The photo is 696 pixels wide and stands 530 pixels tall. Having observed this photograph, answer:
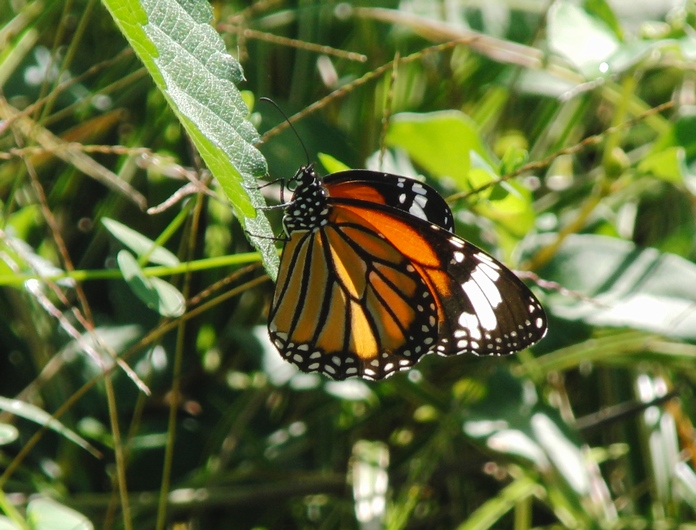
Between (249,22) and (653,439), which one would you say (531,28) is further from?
(653,439)

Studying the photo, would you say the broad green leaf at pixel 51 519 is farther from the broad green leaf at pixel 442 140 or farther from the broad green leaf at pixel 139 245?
the broad green leaf at pixel 442 140

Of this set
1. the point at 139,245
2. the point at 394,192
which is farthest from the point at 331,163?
the point at 139,245

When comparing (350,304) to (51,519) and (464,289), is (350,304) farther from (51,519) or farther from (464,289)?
(51,519)

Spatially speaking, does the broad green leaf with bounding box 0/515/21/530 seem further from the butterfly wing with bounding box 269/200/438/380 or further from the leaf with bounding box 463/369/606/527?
the leaf with bounding box 463/369/606/527

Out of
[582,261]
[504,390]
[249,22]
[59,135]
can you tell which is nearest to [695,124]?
[582,261]

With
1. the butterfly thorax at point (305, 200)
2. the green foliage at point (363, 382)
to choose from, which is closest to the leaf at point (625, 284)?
the green foliage at point (363, 382)

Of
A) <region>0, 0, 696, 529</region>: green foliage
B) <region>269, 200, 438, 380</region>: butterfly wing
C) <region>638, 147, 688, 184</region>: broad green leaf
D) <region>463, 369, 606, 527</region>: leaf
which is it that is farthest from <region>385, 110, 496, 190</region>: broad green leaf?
<region>463, 369, 606, 527</region>: leaf
